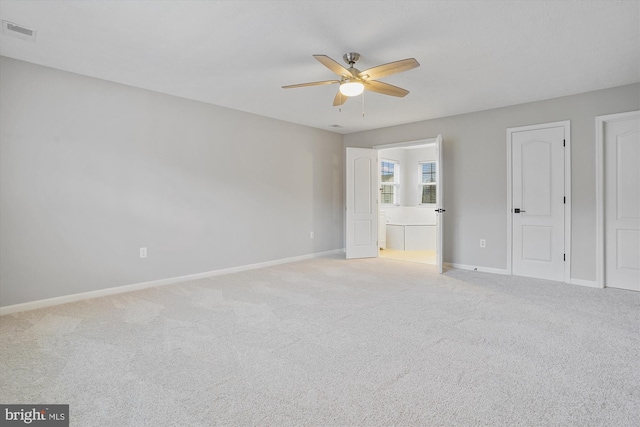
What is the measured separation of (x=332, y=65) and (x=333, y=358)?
7.37 feet

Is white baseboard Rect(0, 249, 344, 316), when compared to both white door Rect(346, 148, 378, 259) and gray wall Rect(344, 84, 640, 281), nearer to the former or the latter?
white door Rect(346, 148, 378, 259)

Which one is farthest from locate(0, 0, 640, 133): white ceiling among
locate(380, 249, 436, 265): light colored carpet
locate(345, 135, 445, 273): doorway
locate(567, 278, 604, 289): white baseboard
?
locate(380, 249, 436, 265): light colored carpet

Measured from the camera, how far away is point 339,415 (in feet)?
5.61

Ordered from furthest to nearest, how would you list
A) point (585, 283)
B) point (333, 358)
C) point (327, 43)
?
point (585, 283) → point (327, 43) → point (333, 358)

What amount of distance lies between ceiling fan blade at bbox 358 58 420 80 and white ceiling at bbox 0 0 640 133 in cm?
22

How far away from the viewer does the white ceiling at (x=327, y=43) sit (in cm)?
240

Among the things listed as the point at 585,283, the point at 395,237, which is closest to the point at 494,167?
the point at 585,283

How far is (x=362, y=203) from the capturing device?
6.43 metres

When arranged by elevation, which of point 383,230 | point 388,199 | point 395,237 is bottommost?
point 395,237

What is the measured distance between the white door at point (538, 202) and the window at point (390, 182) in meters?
3.64

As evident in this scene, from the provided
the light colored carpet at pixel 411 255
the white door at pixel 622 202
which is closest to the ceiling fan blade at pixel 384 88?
the white door at pixel 622 202

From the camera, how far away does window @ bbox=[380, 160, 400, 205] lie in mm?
8297

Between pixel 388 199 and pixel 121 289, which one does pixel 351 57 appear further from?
pixel 388 199

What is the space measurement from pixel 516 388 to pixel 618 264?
327cm
